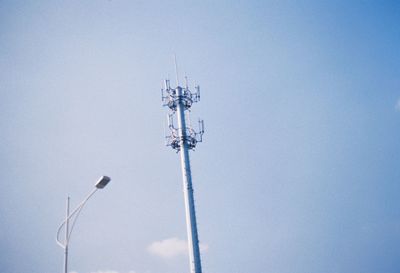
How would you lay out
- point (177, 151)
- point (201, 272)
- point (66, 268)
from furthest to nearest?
1. point (177, 151)
2. point (201, 272)
3. point (66, 268)

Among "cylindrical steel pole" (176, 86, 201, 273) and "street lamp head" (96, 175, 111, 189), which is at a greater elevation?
"cylindrical steel pole" (176, 86, 201, 273)

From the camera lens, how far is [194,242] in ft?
87.3

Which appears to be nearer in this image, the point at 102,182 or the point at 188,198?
the point at 102,182

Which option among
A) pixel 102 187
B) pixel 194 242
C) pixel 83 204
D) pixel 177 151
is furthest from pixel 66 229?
pixel 177 151

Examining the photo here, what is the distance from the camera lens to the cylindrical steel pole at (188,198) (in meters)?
26.2

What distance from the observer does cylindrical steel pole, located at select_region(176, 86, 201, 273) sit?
26.2 meters

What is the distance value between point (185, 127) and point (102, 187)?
18170mm

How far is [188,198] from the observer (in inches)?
1101

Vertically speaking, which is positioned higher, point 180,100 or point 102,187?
point 180,100

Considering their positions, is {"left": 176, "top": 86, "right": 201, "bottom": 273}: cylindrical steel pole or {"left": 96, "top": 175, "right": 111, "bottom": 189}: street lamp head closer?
{"left": 96, "top": 175, "right": 111, "bottom": 189}: street lamp head

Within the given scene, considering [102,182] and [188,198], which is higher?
[188,198]

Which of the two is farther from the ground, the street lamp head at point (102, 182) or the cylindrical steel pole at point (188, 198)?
the cylindrical steel pole at point (188, 198)

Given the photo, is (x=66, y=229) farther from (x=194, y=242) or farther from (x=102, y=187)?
(x=194, y=242)

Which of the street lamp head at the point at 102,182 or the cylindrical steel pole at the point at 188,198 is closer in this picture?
the street lamp head at the point at 102,182
